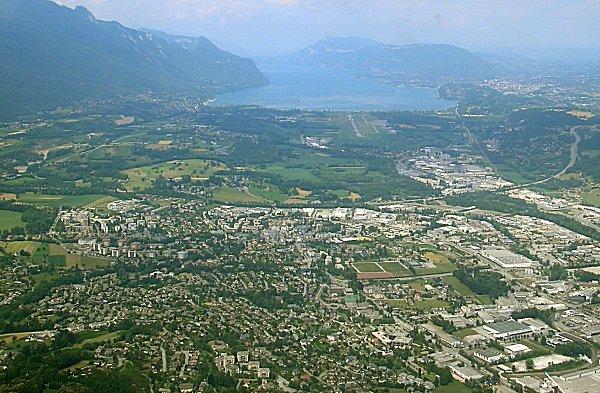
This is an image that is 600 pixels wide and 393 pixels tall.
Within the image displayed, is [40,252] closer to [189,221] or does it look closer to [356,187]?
[189,221]

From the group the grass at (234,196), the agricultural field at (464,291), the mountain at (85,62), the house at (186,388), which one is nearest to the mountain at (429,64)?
the mountain at (85,62)

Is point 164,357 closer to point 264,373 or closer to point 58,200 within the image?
point 264,373

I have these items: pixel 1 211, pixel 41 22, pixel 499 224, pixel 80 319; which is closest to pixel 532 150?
pixel 499 224

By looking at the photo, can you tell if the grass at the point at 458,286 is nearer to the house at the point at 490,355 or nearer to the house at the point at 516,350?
the house at the point at 516,350

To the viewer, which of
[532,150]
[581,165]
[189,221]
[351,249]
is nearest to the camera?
[351,249]

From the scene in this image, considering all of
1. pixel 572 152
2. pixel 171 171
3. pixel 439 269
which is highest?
pixel 572 152

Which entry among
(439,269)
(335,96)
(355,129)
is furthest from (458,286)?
(335,96)
